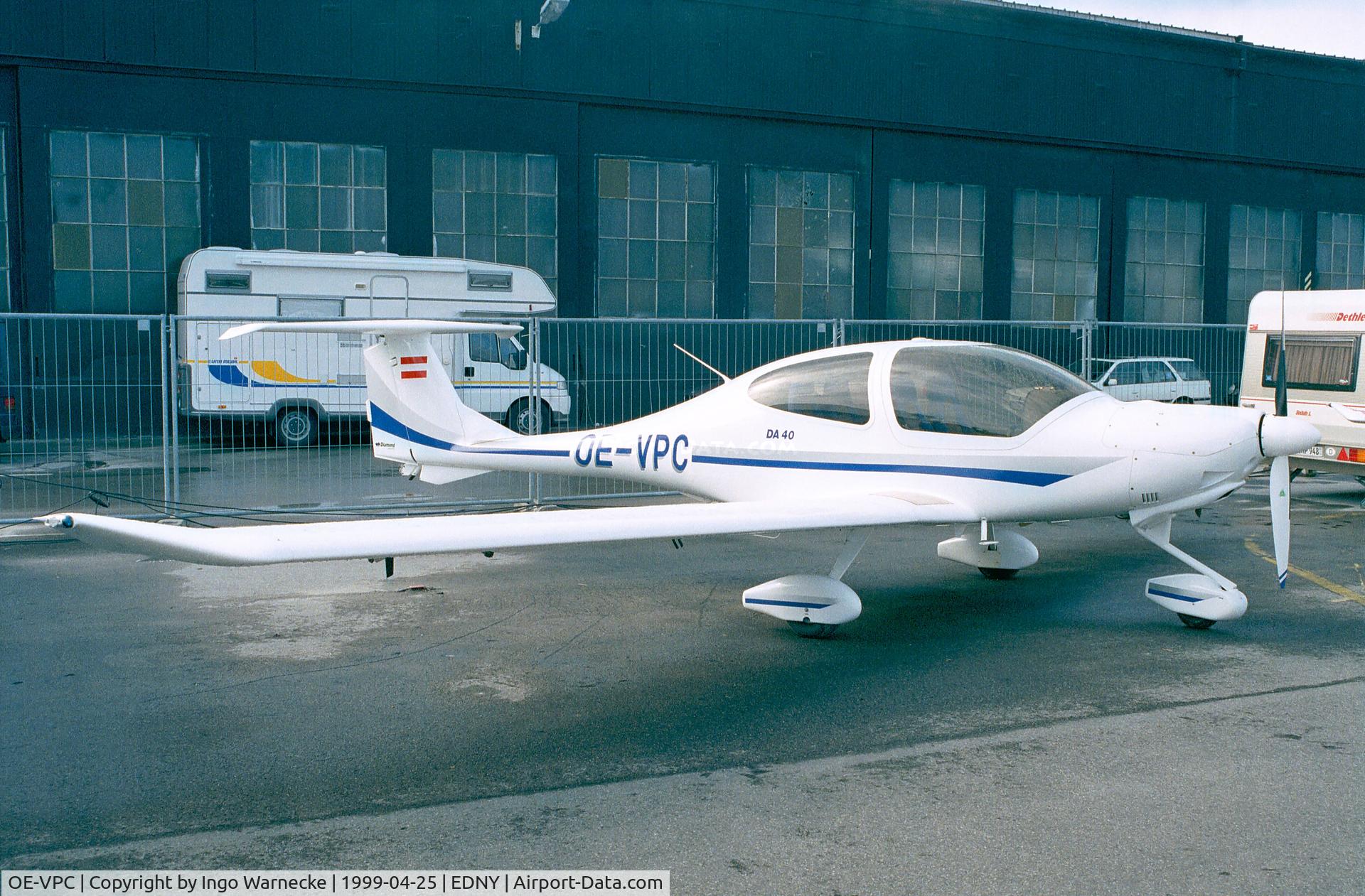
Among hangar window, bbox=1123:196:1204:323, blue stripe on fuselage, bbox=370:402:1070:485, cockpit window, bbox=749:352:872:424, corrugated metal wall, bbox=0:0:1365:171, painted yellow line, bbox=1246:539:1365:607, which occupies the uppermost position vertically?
corrugated metal wall, bbox=0:0:1365:171

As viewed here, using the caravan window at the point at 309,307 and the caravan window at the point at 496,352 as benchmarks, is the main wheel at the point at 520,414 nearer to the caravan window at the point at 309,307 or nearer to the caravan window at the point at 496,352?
the caravan window at the point at 496,352

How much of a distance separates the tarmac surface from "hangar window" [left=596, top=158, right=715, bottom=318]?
48.3ft

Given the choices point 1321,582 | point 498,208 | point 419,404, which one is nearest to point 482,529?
point 419,404

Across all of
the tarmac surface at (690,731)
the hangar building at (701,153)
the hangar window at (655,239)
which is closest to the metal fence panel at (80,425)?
the hangar building at (701,153)

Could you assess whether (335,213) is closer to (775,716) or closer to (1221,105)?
(775,716)

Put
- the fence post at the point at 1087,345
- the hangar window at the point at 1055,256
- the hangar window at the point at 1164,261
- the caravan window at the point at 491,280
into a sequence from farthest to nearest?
the hangar window at the point at 1164,261 < the hangar window at the point at 1055,256 < the caravan window at the point at 491,280 < the fence post at the point at 1087,345

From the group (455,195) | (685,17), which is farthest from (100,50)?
(685,17)

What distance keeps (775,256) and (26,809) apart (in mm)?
21064

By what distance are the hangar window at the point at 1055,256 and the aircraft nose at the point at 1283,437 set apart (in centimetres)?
1974

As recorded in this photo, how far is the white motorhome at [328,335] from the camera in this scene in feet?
55.0

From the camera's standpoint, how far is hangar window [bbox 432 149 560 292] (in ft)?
72.0

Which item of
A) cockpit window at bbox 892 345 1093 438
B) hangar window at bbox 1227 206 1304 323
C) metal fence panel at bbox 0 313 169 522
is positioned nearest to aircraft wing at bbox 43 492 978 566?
cockpit window at bbox 892 345 1093 438

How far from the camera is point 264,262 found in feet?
60.5

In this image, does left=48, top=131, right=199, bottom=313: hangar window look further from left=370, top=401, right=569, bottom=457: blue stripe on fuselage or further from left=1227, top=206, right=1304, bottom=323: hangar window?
left=1227, top=206, right=1304, bottom=323: hangar window
